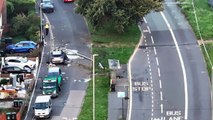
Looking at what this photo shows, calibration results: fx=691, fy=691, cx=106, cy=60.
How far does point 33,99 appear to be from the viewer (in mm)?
84875

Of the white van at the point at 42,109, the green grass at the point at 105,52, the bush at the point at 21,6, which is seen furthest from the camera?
the bush at the point at 21,6

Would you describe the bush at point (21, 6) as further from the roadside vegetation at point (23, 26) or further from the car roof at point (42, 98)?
the car roof at point (42, 98)

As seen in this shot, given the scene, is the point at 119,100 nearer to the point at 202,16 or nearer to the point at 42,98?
the point at 42,98

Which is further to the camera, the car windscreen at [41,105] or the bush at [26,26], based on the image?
the bush at [26,26]

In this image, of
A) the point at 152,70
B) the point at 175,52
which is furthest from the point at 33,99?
the point at 175,52

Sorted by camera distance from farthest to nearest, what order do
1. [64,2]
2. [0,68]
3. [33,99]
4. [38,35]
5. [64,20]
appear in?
[64,2] < [64,20] < [38,35] < [0,68] < [33,99]

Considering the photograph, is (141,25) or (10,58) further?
(141,25)

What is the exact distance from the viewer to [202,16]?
10631 cm

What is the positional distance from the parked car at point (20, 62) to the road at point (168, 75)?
44.0ft

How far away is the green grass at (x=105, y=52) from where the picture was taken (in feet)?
268

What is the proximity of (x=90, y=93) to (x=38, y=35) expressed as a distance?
18794 millimetres

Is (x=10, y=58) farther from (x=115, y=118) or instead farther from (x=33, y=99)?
(x=115, y=118)

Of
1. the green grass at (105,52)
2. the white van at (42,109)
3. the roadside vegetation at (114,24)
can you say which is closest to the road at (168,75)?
the green grass at (105,52)

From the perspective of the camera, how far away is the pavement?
7994 centimetres
